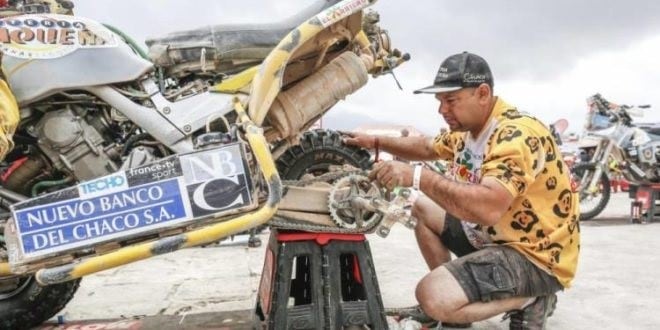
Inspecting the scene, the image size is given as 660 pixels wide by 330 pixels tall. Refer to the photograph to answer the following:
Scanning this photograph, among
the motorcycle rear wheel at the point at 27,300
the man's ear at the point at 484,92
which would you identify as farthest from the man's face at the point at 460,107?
the motorcycle rear wheel at the point at 27,300

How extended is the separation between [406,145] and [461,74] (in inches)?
33.3

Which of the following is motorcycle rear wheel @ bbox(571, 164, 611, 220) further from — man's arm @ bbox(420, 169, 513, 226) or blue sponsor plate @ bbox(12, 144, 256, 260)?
blue sponsor plate @ bbox(12, 144, 256, 260)

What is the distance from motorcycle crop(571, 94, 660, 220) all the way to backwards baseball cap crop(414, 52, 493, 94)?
6.52 metres

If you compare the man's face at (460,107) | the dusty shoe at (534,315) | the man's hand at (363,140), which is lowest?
the dusty shoe at (534,315)

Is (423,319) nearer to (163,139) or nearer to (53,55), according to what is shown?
(163,139)

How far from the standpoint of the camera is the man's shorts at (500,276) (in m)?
2.70

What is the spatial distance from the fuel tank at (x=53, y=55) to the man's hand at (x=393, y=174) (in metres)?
1.22

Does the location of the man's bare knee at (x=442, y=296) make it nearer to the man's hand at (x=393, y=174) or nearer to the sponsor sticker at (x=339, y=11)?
the man's hand at (x=393, y=174)

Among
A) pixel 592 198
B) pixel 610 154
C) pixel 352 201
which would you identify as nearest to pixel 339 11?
pixel 352 201

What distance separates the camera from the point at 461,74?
8.89ft

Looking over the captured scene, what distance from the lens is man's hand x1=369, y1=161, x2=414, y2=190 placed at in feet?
8.53

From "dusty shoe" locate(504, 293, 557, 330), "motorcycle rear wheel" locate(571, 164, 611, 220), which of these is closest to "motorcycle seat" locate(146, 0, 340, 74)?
"dusty shoe" locate(504, 293, 557, 330)

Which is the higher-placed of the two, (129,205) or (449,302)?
(129,205)

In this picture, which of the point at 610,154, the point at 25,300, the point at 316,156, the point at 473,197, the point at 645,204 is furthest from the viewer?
the point at 610,154
